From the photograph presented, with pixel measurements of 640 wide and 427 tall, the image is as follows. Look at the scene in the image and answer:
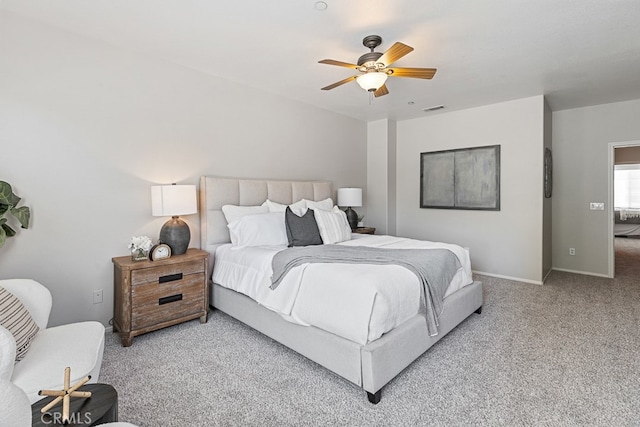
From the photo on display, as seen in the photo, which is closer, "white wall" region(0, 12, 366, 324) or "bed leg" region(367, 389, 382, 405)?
"bed leg" region(367, 389, 382, 405)

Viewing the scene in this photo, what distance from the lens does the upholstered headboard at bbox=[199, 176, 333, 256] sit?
3447 mm

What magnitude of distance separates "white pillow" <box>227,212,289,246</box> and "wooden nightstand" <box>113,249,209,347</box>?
1.27 feet

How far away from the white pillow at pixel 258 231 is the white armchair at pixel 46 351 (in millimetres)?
1563

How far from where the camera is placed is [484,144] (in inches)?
188

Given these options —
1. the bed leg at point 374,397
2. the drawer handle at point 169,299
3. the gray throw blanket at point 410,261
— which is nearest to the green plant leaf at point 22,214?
the drawer handle at point 169,299

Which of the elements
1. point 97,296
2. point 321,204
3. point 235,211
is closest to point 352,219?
point 321,204

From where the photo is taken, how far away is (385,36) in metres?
2.66

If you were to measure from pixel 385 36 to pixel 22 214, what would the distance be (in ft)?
10.3

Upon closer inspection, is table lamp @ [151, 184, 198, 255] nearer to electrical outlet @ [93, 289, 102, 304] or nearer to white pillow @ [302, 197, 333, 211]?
electrical outlet @ [93, 289, 102, 304]

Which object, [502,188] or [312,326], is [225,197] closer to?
[312,326]

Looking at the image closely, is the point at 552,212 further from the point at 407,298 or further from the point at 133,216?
the point at 133,216

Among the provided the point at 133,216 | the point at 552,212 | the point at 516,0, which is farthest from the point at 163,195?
the point at 552,212

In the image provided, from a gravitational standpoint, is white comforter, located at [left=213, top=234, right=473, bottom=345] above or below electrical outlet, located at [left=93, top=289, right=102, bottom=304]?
above

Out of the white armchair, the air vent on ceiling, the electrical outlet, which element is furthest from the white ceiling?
the electrical outlet
